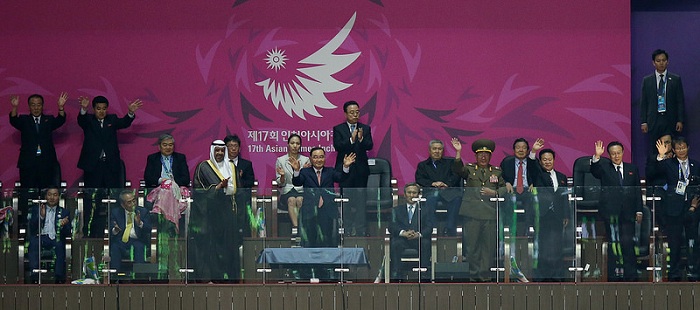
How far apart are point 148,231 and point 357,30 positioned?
444 centimetres

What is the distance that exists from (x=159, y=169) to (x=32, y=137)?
180 cm

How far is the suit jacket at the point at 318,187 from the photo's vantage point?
45.1 ft

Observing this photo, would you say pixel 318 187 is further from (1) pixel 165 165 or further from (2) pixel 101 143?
(2) pixel 101 143

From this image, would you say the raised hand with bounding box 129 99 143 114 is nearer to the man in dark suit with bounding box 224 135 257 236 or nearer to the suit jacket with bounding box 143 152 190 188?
the suit jacket with bounding box 143 152 190 188

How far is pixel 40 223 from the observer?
13742 millimetres

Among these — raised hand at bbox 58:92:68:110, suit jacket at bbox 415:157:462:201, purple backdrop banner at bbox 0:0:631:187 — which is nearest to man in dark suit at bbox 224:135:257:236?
purple backdrop banner at bbox 0:0:631:187

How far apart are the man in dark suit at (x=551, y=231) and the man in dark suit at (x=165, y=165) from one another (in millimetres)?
3993

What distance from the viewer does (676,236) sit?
13.7m

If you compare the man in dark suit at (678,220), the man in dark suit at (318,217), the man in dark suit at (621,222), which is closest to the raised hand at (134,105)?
the man in dark suit at (318,217)

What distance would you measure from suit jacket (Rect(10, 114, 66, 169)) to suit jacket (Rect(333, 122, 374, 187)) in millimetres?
3359

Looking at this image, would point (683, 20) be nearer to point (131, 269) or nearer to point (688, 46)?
point (688, 46)

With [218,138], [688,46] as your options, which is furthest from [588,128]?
[218,138]

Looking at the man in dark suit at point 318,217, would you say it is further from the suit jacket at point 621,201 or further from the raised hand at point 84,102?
the raised hand at point 84,102

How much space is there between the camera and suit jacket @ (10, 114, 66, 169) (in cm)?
1605
